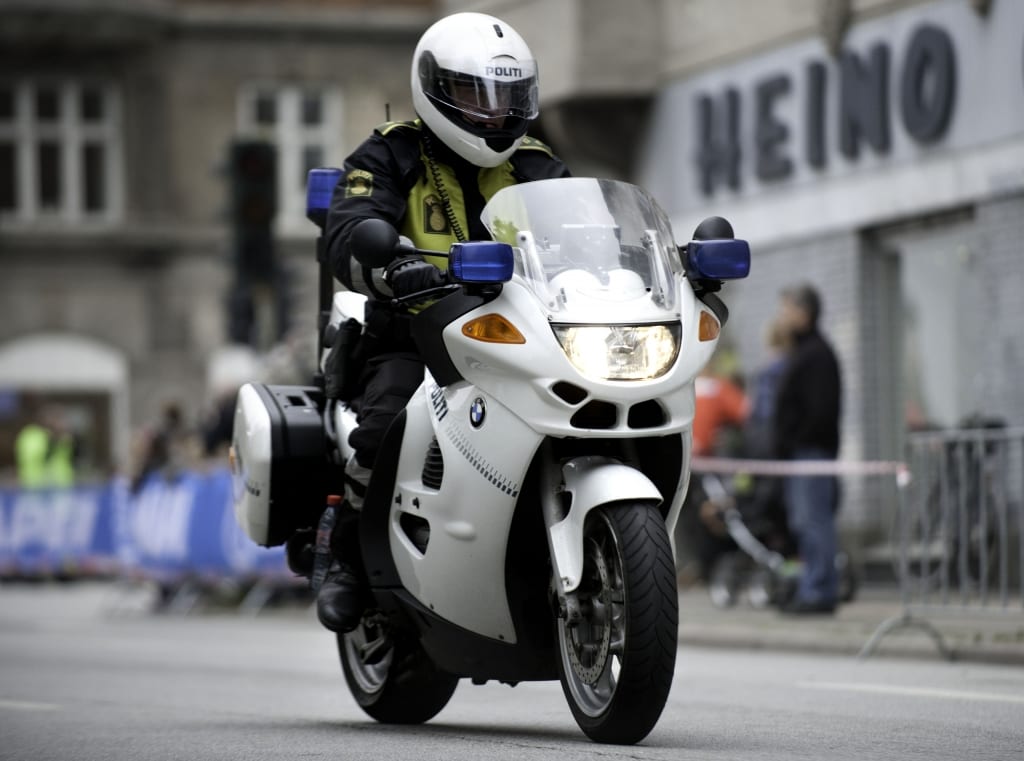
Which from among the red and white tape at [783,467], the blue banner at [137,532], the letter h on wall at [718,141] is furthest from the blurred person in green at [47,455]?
the red and white tape at [783,467]

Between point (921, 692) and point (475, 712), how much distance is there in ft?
5.93

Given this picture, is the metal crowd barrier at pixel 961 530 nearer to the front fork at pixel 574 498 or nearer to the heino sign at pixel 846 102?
the heino sign at pixel 846 102

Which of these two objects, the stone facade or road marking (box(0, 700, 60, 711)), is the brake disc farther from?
the stone facade

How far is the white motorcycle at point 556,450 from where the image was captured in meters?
6.66

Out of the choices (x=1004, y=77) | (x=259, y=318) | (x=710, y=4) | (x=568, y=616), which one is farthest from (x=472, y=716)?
(x=710, y=4)

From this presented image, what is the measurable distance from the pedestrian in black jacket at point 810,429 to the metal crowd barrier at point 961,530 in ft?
7.92

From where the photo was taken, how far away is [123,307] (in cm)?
4041

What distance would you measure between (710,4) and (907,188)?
3350mm

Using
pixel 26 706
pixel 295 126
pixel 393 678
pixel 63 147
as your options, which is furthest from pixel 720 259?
pixel 295 126

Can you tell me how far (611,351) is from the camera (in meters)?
6.72

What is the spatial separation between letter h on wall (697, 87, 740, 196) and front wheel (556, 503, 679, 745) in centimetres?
1347

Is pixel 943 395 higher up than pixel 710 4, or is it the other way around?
pixel 710 4

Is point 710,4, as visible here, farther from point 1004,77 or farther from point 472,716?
point 472,716

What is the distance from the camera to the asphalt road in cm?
710
